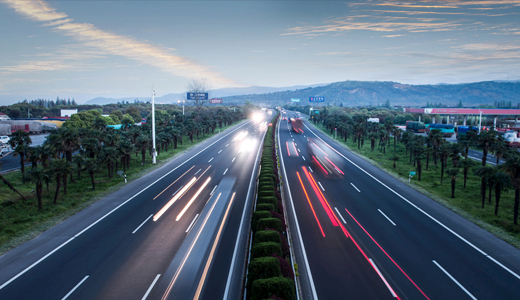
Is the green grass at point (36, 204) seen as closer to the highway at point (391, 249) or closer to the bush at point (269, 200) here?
the bush at point (269, 200)

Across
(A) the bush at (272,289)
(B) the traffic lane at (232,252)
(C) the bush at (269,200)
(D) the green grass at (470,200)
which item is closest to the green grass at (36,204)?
(B) the traffic lane at (232,252)

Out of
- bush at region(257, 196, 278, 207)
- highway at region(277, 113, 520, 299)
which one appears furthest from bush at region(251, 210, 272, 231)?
highway at region(277, 113, 520, 299)

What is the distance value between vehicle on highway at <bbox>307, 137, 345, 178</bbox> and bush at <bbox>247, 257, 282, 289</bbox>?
25.2 meters

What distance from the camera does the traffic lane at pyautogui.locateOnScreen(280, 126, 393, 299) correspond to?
47.5ft

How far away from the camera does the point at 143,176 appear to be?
3747 centimetres

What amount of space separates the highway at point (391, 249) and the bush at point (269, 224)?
2270mm

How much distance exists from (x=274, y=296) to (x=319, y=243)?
27.7ft

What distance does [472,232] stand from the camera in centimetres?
2152

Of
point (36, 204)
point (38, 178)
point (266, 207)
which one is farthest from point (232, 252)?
point (36, 204)

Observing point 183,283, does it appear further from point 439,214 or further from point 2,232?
point 439,214

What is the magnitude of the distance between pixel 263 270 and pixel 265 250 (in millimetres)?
1600

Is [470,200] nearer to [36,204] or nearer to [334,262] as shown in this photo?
[334,262]

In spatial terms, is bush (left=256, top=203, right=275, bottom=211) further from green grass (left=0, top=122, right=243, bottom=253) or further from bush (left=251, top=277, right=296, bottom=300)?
green grass (left=0, top=122, right=243, bottom=253)

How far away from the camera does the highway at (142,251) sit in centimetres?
1438
